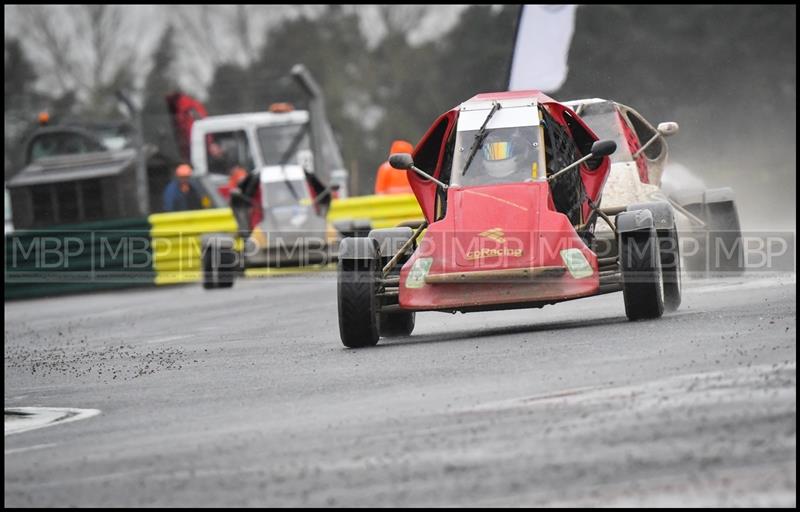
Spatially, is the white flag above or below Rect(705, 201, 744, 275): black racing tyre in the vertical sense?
above

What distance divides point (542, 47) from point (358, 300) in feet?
41.5

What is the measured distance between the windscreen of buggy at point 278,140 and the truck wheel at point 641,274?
18515mm

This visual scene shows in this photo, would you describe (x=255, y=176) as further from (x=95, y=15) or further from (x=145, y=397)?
(x=95, y=15)

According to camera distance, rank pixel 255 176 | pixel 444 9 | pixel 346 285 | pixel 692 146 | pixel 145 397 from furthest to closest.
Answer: pixel 444 9
pixel 692 146
pixel 255 176
pixel 346 285
pixel 145 397

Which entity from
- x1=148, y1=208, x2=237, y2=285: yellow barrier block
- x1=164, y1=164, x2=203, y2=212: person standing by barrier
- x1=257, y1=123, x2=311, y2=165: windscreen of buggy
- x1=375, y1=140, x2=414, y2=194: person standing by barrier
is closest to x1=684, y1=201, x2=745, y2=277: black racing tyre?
x1=375, y1=140, x2=414, y2=194: person standing by barrier

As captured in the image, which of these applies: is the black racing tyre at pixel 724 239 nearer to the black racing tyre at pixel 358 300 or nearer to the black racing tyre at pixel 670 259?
the black racing tyre at pixel 670 259

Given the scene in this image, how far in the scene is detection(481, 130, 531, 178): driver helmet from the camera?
11.5 metres

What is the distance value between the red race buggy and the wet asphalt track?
0.28 metres

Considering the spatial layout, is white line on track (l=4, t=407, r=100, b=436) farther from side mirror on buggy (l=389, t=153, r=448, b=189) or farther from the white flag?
the white flag

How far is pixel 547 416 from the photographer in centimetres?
691

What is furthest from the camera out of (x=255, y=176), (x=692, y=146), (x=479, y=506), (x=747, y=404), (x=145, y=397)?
(x=692, y=146)

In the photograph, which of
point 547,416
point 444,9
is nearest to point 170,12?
point 444,9

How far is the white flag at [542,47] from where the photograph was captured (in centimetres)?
2252

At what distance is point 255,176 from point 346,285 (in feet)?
40.7
